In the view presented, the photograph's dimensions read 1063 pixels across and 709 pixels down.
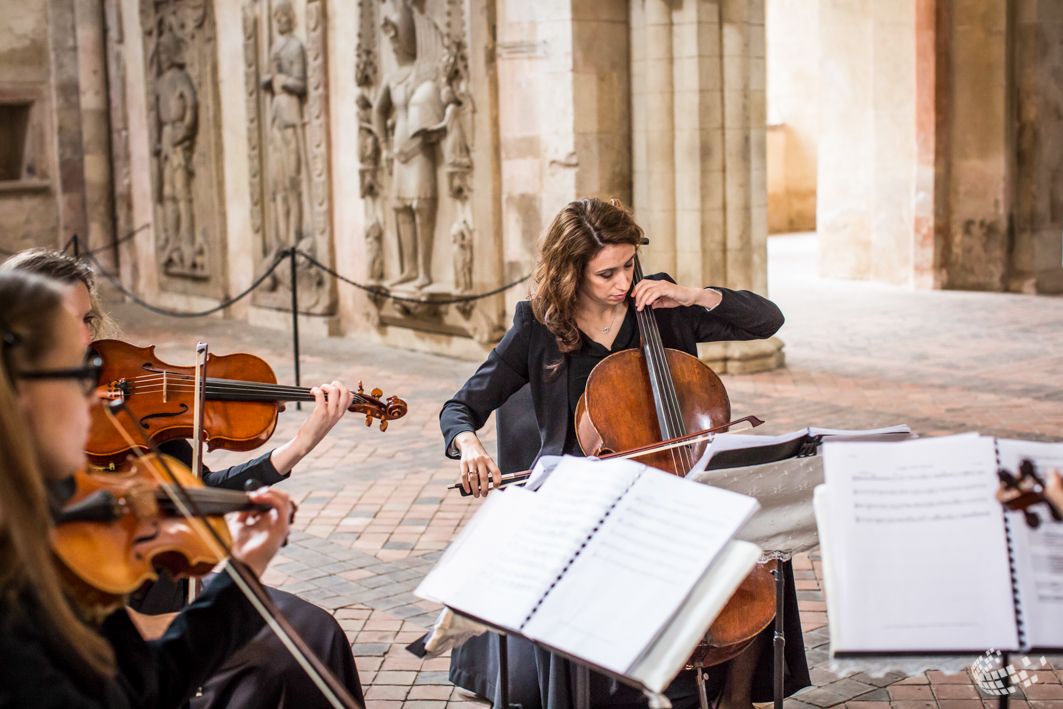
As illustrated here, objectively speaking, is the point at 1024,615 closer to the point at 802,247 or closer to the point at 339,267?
the point at 339,267

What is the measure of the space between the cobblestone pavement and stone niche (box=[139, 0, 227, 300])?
2.46ft

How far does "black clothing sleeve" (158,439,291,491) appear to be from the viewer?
2945mm

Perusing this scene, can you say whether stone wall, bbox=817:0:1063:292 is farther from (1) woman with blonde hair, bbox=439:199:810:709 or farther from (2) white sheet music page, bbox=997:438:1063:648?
(2) white sheet music page, bbox=997:438:1063:648

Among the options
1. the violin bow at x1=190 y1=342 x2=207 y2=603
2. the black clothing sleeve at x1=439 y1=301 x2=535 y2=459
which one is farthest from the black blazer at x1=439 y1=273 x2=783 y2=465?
the violin bow at x1=190 y1=342 x2=207 y2=603

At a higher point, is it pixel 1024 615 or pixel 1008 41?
pixel 1008 41

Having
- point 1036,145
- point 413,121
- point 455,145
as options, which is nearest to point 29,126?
point 413,121

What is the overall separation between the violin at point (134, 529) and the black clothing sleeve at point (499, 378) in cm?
141

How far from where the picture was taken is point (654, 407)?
2.95m

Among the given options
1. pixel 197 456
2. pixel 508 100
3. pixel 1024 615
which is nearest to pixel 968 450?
pixel 1024 615

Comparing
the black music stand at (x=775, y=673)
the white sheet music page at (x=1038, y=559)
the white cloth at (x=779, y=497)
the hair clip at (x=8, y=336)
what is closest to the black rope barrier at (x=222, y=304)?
the black music stand at (x=775, y=673)

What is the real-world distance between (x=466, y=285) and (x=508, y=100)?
1.47m

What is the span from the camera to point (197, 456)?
2.72 meters

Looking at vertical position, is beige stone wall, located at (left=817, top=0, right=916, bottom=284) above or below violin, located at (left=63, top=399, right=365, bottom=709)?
above

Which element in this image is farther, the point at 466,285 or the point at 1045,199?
the point at 1045,199
